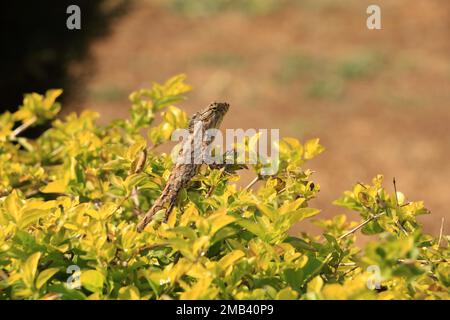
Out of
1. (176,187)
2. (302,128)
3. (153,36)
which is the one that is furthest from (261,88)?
(176,187)

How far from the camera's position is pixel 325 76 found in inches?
407

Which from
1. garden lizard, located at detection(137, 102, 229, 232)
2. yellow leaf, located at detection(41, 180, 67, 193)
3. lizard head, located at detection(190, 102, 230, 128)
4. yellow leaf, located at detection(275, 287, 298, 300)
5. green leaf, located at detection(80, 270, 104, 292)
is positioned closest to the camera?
yellow leaf, located at detection(275, 287, 298, 300)

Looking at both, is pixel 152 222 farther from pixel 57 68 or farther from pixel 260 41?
pixel 260 41

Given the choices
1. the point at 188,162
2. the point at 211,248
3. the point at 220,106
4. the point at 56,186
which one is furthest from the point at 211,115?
the point at 211,248

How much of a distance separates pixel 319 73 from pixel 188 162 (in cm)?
830

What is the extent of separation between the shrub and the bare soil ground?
17.6ft

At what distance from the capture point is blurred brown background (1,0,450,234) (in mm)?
8523

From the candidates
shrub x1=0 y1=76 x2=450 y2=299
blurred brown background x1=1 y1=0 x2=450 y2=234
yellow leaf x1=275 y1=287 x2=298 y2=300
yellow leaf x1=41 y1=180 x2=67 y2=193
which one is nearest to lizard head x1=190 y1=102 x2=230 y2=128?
shrub x1=0 y1=76 x2=450 y2=299

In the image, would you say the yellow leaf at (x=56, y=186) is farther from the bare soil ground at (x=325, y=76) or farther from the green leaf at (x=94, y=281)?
the bare soil ground at (x=325, y=76)

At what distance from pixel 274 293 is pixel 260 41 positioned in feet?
Result: 33.3

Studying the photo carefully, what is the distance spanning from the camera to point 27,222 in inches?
77.1

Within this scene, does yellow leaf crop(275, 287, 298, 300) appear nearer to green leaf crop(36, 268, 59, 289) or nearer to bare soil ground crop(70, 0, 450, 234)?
green leaf crop(36, 268, 59, 289)

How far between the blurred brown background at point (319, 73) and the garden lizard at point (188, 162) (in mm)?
4923

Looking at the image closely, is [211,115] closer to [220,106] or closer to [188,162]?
[220,106]
